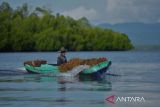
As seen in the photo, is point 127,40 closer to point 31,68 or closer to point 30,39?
point 30,39

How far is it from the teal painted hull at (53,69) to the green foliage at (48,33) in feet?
246

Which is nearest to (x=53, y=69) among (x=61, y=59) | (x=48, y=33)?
(x=61, y=59)

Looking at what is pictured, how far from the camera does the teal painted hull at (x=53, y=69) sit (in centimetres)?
3928

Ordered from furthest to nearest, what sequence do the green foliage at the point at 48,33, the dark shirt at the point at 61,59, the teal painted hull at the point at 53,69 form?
the green foliage at the point at 48,33 < the dark shirt at the point at 61,59 < the teal painted hull at the point at 53,69

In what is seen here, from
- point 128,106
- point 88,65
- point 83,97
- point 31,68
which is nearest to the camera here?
point 128,106

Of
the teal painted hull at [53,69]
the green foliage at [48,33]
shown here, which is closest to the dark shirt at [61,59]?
the teal painted hull at [53,69]

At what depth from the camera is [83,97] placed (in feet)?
83.6

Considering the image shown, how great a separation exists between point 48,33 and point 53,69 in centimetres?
8281

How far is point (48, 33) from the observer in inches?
4870

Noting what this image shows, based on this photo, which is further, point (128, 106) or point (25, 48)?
point (25, 48)

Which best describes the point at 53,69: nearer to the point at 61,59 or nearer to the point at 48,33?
the point at 61,59

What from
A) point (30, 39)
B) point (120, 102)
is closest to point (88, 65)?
point (120, 102)

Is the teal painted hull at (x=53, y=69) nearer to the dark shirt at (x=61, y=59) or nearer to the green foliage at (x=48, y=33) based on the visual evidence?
the dark shirt at (x=61, y=59)

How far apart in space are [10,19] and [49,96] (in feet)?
349
